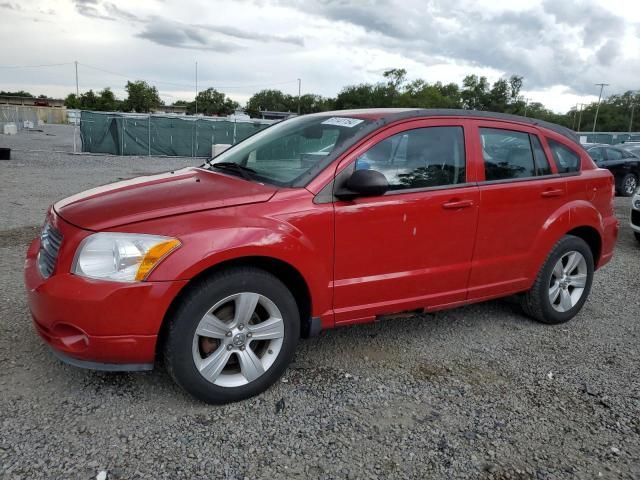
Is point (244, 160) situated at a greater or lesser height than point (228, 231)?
greater

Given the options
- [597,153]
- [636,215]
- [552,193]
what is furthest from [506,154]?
[597,153]

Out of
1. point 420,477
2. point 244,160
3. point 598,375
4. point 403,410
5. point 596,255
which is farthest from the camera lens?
point 596,255

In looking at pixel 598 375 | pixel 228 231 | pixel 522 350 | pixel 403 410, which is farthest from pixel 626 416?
pixel 228 231

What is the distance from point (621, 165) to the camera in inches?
591

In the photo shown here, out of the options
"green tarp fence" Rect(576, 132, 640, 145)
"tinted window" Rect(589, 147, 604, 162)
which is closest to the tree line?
"green tarp fence" Rect(576, 132, 640, 145)

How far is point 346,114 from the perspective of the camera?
12.3 ft

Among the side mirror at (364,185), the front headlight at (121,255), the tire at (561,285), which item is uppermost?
the side mirror at (364,185)

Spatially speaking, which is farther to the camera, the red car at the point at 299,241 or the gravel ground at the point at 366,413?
the red car at the point at 299,241

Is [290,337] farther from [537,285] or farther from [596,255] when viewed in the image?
[596,255]

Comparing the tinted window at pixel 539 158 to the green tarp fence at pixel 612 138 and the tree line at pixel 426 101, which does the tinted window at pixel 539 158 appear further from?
the tree line at pixel 426 101

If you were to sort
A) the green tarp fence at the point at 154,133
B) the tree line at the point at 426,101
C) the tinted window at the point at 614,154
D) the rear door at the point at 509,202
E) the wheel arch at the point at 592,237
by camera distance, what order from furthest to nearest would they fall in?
the tree line at the point at 426,101
the green tarp fence at the point at 154,133
the tinted window at the point at 614,154
the wheel arch at the point at 592,237
the rear door at the point at 509,202

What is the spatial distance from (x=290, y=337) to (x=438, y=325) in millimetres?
1740

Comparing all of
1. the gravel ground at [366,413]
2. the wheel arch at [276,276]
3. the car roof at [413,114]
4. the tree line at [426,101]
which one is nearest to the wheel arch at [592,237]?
the gravel ground at [366,413]

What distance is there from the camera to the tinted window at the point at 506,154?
382 centimetres
